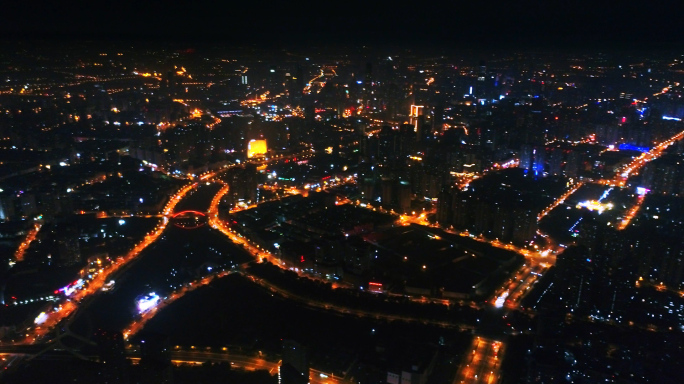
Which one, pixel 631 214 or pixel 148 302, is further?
pixel 631 214

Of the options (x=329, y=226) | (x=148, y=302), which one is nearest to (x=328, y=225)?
(x=329, y=226)

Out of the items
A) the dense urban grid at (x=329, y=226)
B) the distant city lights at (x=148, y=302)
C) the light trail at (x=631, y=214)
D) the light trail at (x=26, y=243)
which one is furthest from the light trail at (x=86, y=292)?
the light trail at (x=631, y=214)

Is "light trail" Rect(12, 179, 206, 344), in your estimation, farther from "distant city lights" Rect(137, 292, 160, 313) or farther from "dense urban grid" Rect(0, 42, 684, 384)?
"distant city lights" Rect(137, 292, 160, 313)

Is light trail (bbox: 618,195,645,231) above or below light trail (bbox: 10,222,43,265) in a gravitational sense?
above

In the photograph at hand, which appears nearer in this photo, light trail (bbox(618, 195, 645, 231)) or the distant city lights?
the distant city lights

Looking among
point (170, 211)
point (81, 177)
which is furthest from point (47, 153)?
point (170, 211)

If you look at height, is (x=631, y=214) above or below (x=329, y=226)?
above

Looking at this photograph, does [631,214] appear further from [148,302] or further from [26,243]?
[26,243]

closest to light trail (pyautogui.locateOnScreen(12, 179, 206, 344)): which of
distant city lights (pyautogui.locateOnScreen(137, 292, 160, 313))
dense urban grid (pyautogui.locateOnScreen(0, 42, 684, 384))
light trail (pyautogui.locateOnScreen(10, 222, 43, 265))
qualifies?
dense urban grid (pyautogui.locateOnScreen(0, 42, 684, 384))

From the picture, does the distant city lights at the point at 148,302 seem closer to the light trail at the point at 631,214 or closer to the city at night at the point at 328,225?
the city at night at the point at 328,225

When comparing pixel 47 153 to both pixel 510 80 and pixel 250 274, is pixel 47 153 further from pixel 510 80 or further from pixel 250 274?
pixel 510 80
